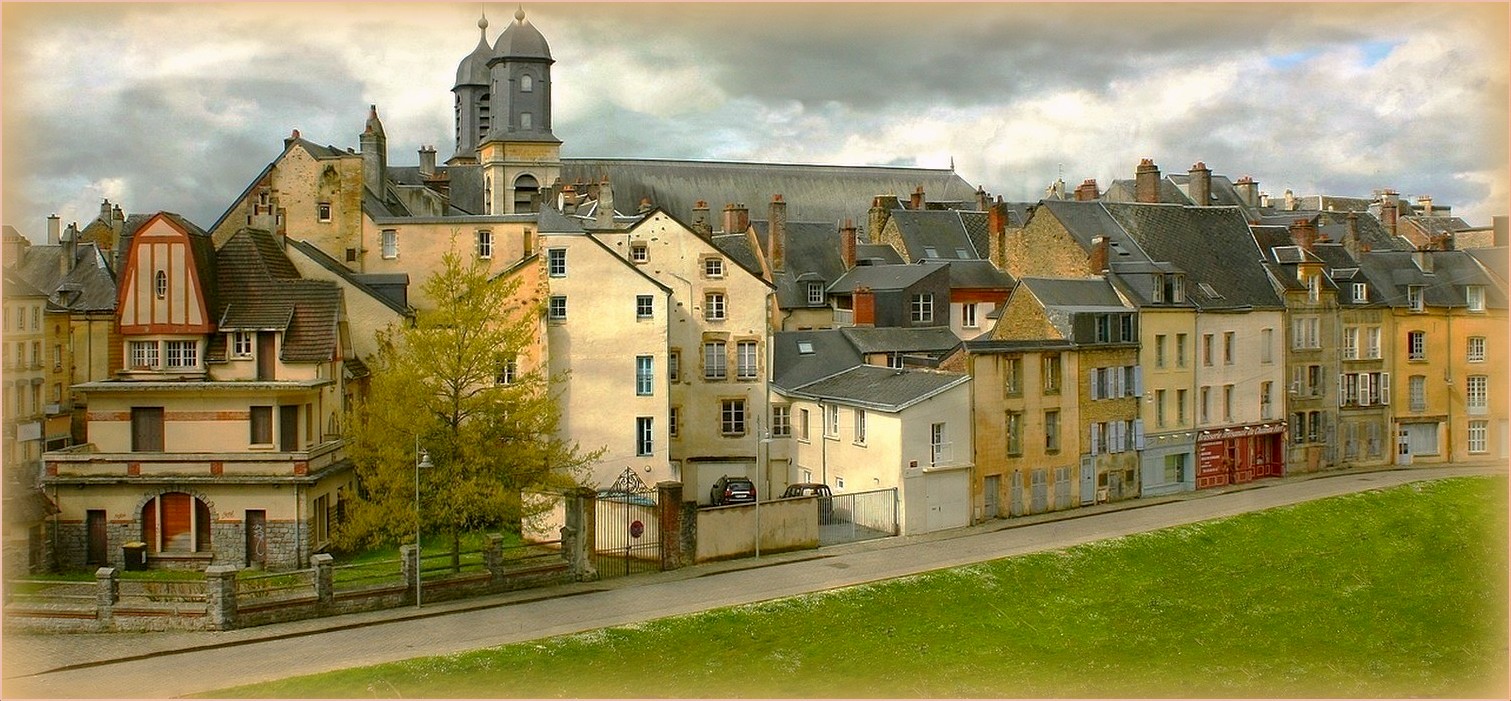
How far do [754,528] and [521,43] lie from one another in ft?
176

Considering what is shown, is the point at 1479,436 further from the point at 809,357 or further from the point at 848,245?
the point at 809,357

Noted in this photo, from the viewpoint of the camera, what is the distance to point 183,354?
37.8m

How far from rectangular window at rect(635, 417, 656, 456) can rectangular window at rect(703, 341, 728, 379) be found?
461 cm

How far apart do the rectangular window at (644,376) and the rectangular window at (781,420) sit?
5923 mm

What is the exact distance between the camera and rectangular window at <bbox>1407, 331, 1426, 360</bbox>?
5684 centimetres

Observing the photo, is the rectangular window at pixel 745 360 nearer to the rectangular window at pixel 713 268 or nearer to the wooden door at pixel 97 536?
the rectangular window at pixel 713 268

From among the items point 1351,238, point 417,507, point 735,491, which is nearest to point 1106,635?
point 735,491

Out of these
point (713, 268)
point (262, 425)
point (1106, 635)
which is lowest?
point (1106, 635)

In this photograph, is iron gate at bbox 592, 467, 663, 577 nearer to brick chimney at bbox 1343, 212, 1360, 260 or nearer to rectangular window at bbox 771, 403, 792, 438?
rectangular window at bbox 771, 403, 792, 438

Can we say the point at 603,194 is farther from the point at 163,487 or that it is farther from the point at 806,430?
the point at 163,487

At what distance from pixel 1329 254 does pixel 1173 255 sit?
875 cm

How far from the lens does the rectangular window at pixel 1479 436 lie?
5647 centimetres

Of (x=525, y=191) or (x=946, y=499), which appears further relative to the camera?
(x=525, y=191)

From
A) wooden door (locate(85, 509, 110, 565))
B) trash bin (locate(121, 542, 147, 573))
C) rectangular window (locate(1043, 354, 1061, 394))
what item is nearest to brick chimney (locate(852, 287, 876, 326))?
rectangular window (locate(1043, 354, 1061, 394))
